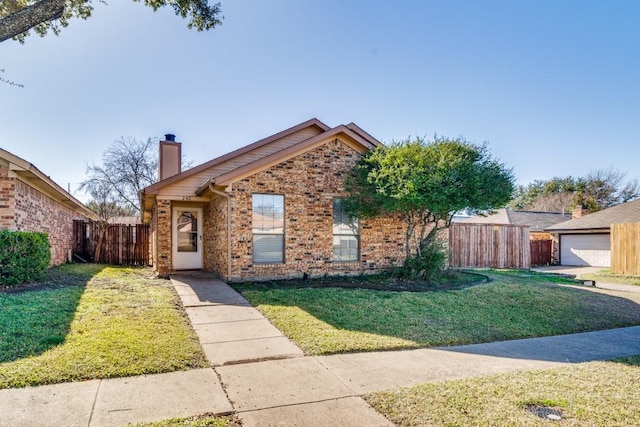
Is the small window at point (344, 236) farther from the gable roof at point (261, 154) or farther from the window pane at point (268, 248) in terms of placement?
the gable roof at point (261, 154)

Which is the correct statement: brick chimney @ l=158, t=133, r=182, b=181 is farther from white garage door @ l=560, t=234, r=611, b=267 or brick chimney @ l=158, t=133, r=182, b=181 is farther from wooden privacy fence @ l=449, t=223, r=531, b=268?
white garage door @ l=560, t=234, r=611, b=267

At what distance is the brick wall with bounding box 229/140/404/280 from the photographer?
10109 millimetres

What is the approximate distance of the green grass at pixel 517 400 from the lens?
3311 mm

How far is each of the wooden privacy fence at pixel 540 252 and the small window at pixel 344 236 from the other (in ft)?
49.9

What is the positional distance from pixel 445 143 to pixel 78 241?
1661 centimetres

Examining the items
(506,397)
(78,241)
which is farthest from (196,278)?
(78,241)

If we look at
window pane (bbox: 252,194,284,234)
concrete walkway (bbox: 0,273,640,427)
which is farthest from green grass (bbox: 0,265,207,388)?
window pane (bbox: 252,194,284,234)

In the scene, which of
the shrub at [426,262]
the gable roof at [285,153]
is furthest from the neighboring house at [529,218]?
the gable roof at [285,153]

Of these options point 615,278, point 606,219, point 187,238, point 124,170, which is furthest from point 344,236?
point 124,170

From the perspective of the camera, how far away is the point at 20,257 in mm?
9016

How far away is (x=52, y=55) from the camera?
10.1 metres

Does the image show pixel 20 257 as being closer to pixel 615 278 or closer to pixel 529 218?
pixel 615 278

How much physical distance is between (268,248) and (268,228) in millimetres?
543

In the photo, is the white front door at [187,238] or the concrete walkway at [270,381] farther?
the white front door at [187,238]
